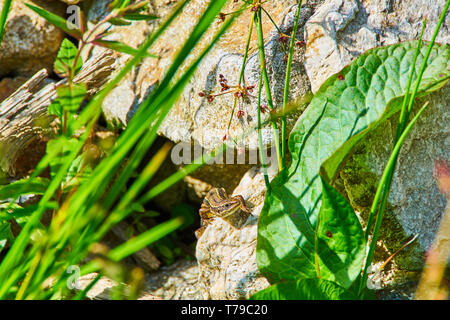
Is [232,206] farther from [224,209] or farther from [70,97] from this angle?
[70,97]

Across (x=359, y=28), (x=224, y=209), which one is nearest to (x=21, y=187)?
(x=224, y=209)

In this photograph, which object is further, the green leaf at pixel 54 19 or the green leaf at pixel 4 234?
the green leaf at pixel 4 234

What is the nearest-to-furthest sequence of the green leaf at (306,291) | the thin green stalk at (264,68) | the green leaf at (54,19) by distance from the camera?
the green leaf at (54,19)
the green leaf at (306,291)
the thin green stalk at (264,68)

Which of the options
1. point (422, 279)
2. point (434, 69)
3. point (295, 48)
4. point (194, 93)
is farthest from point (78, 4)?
point (422, 279)

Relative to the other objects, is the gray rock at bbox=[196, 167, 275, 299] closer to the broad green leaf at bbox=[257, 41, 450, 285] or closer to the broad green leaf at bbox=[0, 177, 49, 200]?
the broad green leaf at bbox=[257, 41, 450, 285]

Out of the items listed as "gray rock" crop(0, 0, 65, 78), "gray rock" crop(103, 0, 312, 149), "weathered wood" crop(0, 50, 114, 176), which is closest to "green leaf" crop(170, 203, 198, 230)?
"gray rock" crop(103, 0, 312, 149)

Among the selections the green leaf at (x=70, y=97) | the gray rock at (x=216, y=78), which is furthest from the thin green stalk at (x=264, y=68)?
the green leaf at (x=70, y=97)

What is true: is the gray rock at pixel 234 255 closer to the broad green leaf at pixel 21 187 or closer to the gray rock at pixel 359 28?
the gray rock at pixel 359 28
